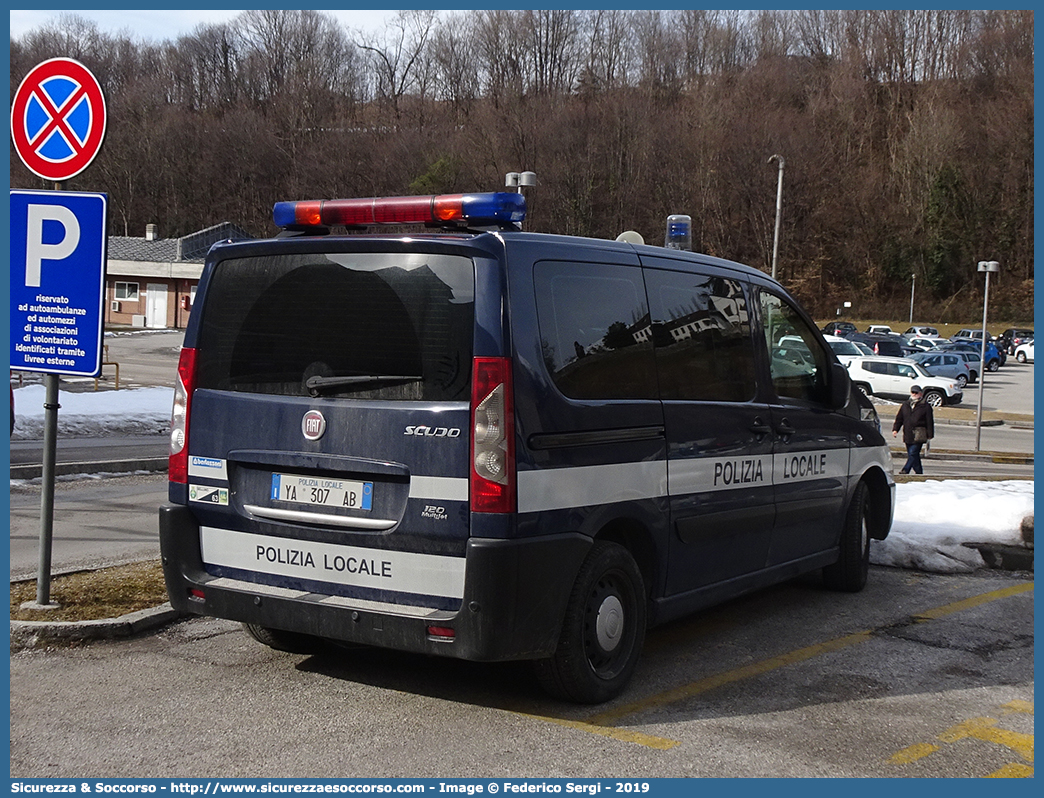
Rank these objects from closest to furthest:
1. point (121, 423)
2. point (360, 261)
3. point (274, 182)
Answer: point (360, 261) → point (121, 423) → point (274, 182)

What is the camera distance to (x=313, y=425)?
484 centimetres

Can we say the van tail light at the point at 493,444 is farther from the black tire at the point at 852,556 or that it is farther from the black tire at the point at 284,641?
the black tire at the point at 852,556

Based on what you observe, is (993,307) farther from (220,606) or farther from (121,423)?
(220,606)

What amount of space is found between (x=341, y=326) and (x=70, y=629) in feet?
7.58

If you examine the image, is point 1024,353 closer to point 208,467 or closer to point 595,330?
point 595,330

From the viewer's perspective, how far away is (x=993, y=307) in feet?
269

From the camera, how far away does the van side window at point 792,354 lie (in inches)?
259

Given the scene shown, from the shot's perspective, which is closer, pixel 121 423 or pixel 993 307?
pixel 121 423

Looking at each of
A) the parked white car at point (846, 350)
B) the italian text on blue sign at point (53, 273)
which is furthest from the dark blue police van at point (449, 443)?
the parked white car at point (846, 350)

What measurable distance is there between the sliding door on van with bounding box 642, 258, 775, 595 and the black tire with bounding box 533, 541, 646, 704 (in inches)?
14.2

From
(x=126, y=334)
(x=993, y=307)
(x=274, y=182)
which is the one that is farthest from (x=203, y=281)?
(x=274, y=182)

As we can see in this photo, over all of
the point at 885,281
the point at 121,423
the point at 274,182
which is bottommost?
the point at 121,423

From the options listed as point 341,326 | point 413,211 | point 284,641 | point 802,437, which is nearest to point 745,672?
point 802,437

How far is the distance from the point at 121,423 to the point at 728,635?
16150mm
